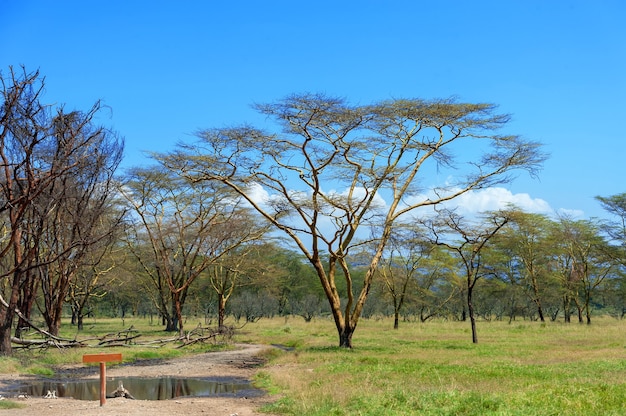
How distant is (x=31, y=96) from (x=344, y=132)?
457 inches

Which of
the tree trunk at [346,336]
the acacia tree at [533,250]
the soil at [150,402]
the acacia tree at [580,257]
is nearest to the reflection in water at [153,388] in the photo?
the soil at [150,402]

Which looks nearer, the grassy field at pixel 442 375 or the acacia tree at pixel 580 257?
the grassy field at pixel 442 375

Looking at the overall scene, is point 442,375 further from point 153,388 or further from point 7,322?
point 7,322

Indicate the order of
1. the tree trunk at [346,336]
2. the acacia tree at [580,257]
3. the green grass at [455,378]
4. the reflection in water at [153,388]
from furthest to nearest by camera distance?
the acacia tree at [580,257] < the tree trunk at [346,336] < the reflection in water at [153,388] < the green grass at [455,378]

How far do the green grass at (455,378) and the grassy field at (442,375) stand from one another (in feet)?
0.05

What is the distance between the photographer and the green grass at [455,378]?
9562mm

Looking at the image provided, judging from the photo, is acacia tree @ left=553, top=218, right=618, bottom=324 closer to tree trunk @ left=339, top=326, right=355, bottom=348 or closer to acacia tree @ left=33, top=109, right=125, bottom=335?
tree trunk @ left=339, top=326, right=355, bottom=348

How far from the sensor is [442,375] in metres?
14.4

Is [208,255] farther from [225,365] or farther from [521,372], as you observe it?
[521,372]

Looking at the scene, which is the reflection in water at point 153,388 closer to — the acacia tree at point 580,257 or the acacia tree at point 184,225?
the acacia tree at point 184,225

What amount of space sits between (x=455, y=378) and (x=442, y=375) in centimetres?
61

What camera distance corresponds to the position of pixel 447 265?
48812 mm

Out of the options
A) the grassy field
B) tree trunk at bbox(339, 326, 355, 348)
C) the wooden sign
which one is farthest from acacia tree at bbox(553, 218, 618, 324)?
the wooden sign

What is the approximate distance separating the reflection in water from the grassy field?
0.82 meters
